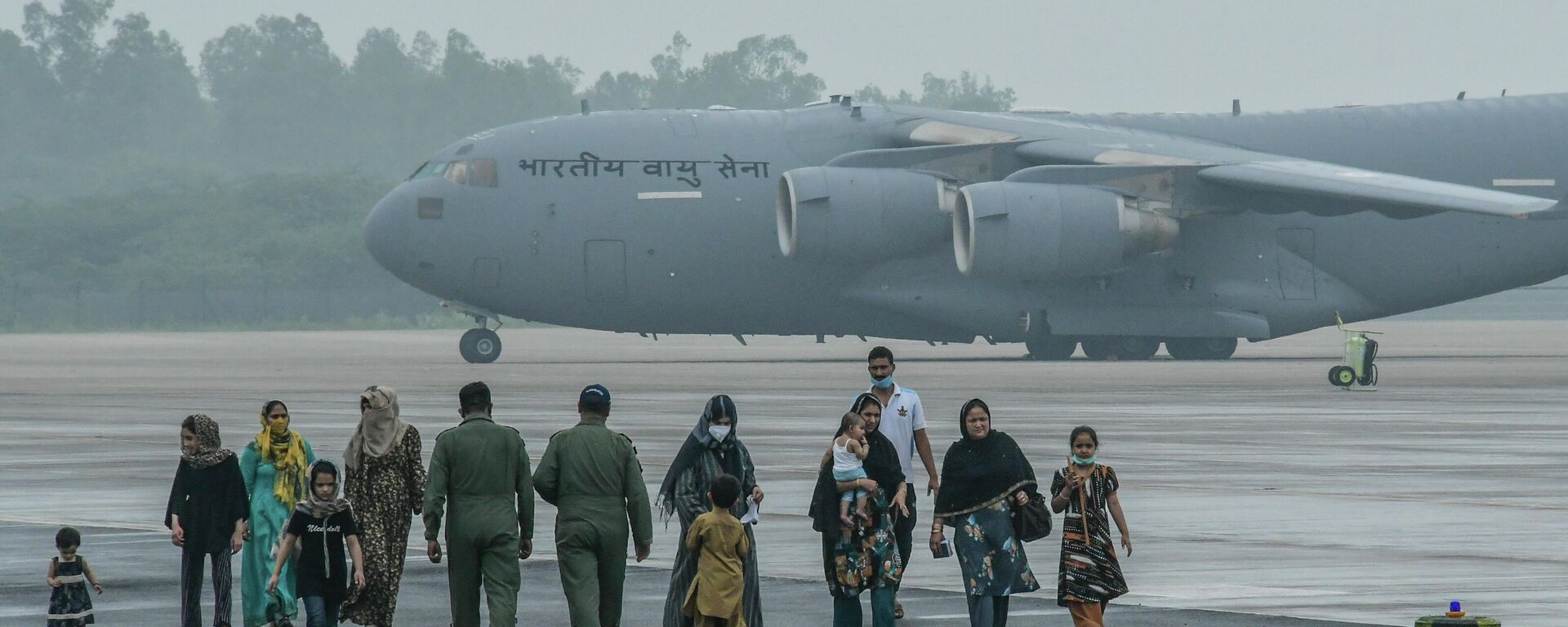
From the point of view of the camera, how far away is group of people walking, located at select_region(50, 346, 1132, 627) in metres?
10.6

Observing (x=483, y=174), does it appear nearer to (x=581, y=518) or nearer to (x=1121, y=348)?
(x=1121, y=348)

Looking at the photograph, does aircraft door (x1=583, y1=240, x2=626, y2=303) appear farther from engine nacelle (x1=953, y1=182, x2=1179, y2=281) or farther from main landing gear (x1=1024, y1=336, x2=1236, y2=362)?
main landing gear (x1=1024, y1=336, x2=1236, y2=362)

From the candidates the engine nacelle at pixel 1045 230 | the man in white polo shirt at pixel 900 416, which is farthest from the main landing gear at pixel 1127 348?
the man in white polo shirt at pixel 900 416

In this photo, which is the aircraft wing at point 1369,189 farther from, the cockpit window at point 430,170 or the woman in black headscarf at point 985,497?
the woman in black headscarf at point 985,497

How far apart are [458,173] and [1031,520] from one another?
27568mm

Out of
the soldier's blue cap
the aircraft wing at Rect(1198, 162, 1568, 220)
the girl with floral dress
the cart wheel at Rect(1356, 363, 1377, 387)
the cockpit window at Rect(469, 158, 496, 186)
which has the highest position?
the cockpit window at Rect(469, 158, 496, 186)

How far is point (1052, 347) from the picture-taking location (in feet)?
129

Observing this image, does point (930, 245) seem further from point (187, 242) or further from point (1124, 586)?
point (187, 242)

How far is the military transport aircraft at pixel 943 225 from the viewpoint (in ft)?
120

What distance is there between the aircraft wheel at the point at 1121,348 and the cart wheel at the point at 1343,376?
7.18 m

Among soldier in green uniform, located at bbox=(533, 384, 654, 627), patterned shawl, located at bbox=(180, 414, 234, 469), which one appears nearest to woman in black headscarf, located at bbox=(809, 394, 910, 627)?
soldier in green uniform, located at bbox=(533, 384, 654, 627)

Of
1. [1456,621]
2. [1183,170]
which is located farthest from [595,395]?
[1183,170]

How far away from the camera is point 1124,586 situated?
11.0m

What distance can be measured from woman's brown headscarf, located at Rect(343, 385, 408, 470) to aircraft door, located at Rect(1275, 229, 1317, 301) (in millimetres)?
29193
